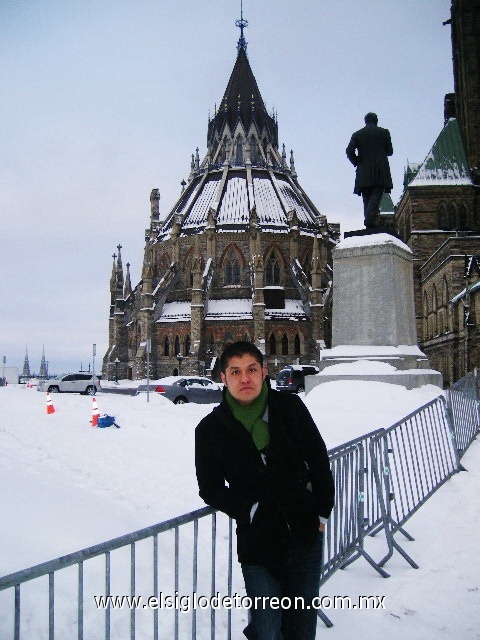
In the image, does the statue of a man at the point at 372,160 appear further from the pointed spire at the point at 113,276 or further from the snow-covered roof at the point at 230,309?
the pointed spire at the point at 113,276

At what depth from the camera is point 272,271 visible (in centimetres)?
5247

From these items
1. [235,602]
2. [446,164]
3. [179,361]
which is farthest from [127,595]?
[446,164]

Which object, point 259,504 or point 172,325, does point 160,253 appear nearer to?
point 172,325

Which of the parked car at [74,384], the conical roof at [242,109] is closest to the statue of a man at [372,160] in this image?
the parked car at [74,384]

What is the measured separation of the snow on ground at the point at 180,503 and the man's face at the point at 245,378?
6.68 feet

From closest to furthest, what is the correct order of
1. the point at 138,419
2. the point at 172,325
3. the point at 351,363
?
the point at 351,363 < the point at 138,419 < the point at 172,325

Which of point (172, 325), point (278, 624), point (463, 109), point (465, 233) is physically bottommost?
point (278, 624)

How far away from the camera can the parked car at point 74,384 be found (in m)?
32.2

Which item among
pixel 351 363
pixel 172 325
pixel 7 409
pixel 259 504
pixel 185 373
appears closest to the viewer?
pixel 259 504

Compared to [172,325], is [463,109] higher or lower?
higher

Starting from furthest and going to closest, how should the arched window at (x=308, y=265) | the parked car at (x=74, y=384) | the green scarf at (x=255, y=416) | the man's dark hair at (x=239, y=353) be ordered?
the arched window at (x=308, y=265)
the parked car at (x=74, y=384)
the man's dark hair at (x=239, y=353)
the green scarf at (x=255, y=416)

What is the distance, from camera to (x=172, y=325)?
161 feet

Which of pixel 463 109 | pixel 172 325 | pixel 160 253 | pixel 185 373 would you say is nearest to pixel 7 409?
pixel 185 373

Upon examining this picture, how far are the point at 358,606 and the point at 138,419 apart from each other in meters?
11.2
